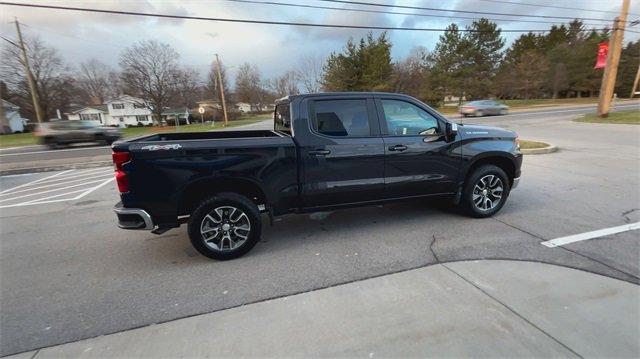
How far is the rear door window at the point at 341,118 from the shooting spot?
164 inches

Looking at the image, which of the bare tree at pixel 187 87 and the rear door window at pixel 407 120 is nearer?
the rear door window at pixel 407 120

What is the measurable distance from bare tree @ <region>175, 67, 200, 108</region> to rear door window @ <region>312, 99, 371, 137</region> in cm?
6393

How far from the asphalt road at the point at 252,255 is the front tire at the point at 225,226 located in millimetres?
159

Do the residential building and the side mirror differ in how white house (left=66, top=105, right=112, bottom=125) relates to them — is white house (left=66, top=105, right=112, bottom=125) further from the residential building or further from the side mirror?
the side mirror

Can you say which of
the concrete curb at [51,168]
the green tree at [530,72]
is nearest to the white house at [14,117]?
the concrete curb at [51,168]

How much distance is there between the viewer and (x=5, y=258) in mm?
4246

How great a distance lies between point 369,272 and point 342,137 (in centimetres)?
167

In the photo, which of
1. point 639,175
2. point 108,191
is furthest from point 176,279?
point 639,175

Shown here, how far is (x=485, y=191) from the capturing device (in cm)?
494

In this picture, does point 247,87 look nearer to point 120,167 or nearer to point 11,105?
point 11,105

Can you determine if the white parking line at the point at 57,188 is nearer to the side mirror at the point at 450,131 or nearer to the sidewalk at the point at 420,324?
the sidewalk at the point at 420,324

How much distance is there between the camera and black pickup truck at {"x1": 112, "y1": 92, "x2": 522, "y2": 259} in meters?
3.63

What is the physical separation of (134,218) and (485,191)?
468 centimetres

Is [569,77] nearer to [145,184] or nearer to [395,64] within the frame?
[395,64]
